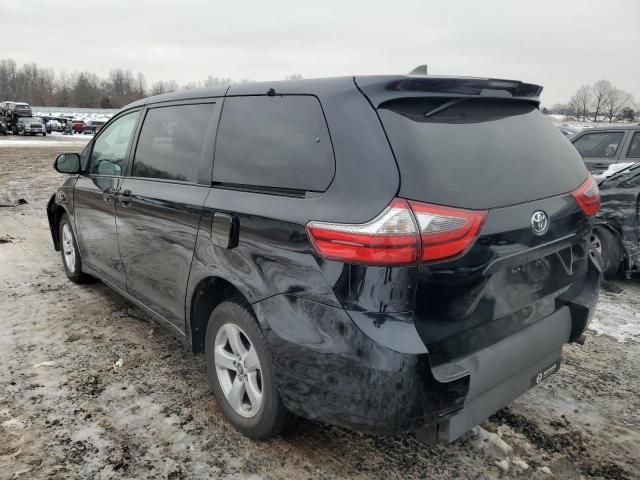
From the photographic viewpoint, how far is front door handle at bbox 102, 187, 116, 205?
3816 mm

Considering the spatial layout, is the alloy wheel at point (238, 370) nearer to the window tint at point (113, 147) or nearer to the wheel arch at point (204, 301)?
the wheel arch at point (204, 301)

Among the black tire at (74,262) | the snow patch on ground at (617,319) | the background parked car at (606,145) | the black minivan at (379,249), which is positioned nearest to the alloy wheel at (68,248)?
the black tire at (74,262)

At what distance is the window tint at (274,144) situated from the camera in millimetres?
2230

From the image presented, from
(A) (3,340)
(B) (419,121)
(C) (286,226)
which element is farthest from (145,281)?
(B) (419,121)

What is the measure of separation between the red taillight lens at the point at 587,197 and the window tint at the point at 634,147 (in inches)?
213

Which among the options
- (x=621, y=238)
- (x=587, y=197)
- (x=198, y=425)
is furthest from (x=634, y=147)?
(x=198, y=425)

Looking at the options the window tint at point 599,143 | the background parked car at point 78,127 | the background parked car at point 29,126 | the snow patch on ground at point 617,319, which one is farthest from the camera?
the background parked car at point 78,127

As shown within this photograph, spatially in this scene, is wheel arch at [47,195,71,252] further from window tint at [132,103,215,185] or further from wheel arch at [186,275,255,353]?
wheel arch at [186,275,255,353]

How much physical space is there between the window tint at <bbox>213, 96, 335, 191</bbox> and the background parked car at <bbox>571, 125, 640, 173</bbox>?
20.1 feet

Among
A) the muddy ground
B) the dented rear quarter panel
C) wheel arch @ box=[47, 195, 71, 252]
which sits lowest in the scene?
the muddy ground

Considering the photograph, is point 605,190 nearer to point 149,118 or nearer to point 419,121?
point 419,121

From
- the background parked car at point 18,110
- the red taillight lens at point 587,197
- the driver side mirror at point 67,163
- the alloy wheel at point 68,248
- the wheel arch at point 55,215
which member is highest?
the background parked car at point 18,110

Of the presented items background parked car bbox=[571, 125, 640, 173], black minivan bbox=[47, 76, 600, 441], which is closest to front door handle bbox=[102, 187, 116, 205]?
black minivan bbox=[47, 76, 600, 441]

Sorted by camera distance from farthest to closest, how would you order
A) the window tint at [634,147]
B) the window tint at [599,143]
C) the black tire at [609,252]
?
1. the window tint at [599,143]
2. the window tint at [634,147]
3. the black tire at [609,252]
